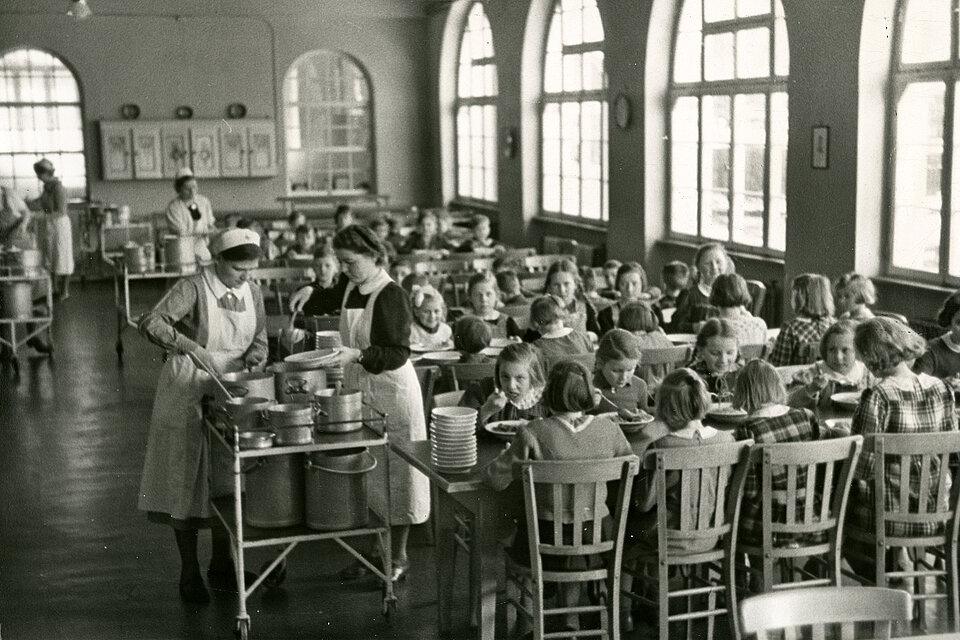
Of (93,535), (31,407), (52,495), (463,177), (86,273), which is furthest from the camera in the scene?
(463,177)

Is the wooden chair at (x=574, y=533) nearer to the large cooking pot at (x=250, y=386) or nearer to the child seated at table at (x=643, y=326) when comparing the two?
the large cooking pot at (x=250, y=386)

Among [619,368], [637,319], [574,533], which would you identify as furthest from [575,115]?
[574,533]

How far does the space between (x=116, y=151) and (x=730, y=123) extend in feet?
30.2

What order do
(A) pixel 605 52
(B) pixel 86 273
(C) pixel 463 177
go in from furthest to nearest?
1. (C) pixel 463 177
2. (B) pixel 86 273
3. (A) pixel 605 52

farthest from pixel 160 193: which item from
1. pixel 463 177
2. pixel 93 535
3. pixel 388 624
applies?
pixel 388 624

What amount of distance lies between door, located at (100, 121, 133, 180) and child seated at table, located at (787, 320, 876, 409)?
13.0m

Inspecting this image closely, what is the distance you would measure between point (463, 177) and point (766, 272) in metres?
8.42

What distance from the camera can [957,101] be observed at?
7953 mm

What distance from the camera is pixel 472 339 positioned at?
5.97 m

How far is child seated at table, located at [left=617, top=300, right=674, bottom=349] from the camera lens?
6.29 meters

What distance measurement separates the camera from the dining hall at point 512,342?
4.21m

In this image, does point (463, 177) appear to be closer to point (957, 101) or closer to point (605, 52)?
point (605, 52)

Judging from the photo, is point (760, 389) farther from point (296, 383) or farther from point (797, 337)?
point (797, 337)

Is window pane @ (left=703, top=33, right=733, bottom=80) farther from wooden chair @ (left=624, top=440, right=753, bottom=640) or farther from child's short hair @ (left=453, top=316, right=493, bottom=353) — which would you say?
wooden chair @ (left=624, top=440, right=753, bottom=640)
